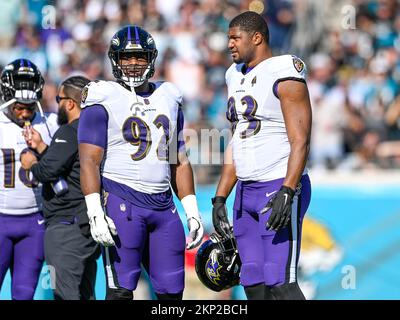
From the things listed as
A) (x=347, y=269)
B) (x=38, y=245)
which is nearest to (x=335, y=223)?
(x=347, y=269)

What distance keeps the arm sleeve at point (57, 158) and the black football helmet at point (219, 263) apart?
1171mm

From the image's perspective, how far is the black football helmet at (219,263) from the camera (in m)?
5.87

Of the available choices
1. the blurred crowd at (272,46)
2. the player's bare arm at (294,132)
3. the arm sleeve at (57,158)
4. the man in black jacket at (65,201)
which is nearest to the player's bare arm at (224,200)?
the player's bare arm at (294,132)

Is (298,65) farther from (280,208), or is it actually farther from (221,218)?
(221,218)

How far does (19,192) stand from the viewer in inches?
257

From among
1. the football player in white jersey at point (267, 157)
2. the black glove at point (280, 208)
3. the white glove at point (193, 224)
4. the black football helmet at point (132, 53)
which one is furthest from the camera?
the white glove at point (193, 224)

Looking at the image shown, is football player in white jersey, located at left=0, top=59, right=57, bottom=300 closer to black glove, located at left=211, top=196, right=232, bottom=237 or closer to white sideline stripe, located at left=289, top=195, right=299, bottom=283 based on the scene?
black glove, located at left=211, top=196, right=232, bottom=237

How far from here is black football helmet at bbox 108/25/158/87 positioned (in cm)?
562

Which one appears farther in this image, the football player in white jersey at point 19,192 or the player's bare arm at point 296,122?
the football player in white jersey at point 19,192

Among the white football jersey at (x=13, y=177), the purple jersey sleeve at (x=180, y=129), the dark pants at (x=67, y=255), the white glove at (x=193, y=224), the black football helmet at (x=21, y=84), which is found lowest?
the dark pants at (x=67, y=255)

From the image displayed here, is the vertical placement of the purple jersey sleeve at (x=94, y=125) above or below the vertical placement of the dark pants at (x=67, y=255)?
above

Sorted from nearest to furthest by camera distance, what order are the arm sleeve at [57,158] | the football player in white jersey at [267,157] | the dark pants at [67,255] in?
the football player in white jersey at [267,157] → the arm sleeve at [57,158] → the dark pants at [67,255]

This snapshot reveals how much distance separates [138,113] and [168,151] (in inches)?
14.8

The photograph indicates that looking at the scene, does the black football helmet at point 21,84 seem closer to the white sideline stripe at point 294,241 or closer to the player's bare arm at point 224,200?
the player's bare arm at point 224,200
